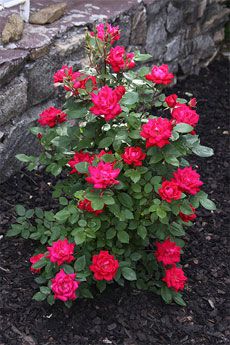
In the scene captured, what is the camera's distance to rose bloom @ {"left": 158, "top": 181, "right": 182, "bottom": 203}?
214 cm

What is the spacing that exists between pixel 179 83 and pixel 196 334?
7.15ft

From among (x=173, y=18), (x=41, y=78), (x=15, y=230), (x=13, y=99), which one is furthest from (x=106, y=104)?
(x=173, y=18)

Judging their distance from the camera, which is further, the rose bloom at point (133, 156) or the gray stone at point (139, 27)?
the gray stone at point (139, 27)

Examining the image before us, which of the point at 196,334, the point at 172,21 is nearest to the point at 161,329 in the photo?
the point at 196,334

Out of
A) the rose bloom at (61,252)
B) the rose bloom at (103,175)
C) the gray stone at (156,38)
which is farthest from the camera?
the gray stone at (156,38)

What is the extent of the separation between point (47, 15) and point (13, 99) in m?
0.52

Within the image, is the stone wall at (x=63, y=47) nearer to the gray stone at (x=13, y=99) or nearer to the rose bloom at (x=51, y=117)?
the gray stone at (x=13, y=99)

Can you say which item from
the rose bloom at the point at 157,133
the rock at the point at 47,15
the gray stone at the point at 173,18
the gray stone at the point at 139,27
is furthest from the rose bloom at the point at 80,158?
the gray stone at the point at 173,18

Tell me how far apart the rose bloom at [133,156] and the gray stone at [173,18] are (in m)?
1.90

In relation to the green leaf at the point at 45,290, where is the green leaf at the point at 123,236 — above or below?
above

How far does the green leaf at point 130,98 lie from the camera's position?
87.1 inches

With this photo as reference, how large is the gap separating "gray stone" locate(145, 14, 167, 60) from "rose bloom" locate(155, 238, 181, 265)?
1.68m

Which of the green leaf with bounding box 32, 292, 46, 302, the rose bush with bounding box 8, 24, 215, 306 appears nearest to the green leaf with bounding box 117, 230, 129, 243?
the rose bush with bounding box 8, 24, 215, 306

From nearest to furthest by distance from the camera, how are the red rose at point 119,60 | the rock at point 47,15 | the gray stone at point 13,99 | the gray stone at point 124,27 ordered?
the red rose at point 119,60, the gray stone at point 13,99, the rock at point 47,15, the gray stone at point 124,27
